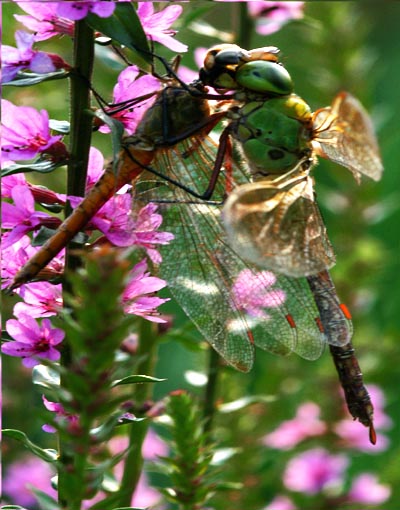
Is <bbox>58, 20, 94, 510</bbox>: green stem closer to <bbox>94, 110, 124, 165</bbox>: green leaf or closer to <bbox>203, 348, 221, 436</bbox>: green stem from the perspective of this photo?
<bbox>94, 110, 124, 165</bbox>: green leaf

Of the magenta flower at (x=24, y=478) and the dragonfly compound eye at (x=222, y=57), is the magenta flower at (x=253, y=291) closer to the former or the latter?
the dragonfly compound eye at (x=222, y=57)

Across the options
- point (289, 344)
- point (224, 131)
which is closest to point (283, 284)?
point (289, 344)

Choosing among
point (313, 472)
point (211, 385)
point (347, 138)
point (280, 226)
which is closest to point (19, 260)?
point (280, 226)

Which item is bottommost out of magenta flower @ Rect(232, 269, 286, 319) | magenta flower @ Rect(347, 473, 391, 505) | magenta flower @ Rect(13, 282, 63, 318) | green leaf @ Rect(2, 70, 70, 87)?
magenta flower @ Rect(347, 473, 391, 505)

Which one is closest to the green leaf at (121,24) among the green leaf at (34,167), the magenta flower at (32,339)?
the green leaf at (34,167)

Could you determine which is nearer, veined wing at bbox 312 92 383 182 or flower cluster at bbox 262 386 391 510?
veined wing at bbox 312 92 383 182

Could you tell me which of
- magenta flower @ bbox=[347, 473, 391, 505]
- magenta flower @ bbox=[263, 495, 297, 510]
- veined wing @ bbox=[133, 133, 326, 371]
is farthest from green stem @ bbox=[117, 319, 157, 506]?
magenta flower @ bbox=[347, 473, 391, 505]
